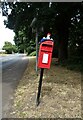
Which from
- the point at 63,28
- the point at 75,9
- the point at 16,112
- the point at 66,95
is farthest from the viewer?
the point at 63,28

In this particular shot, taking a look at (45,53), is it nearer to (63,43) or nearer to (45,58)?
(45,58)

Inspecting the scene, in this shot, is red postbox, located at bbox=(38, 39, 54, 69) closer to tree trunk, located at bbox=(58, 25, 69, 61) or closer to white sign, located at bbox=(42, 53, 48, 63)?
white sign, located at bbox=(42, 53, 48, 63)

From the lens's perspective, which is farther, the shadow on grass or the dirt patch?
the shadow on grass

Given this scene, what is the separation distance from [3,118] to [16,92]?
3.12 m

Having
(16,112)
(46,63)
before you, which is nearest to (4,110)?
(16,112)

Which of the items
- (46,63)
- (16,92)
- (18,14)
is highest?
(18,14)

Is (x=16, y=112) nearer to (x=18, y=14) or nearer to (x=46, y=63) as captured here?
(x=46, y=63)

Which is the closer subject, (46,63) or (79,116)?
(79,116)

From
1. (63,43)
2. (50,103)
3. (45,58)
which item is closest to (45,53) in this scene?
(45,58)

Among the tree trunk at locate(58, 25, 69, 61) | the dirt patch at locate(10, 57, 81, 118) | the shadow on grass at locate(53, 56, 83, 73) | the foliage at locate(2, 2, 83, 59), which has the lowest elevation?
the shadow on grass at locate(53, 56, 83, 73)

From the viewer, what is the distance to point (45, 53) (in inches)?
299

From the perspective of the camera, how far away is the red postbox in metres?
7.55

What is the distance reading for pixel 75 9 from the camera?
19.6m

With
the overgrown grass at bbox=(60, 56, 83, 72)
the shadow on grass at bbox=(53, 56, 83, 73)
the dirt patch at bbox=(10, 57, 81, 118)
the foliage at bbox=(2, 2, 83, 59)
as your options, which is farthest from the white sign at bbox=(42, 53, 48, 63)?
the overgrown grass at bbox=(60, 56, 83, 72)
